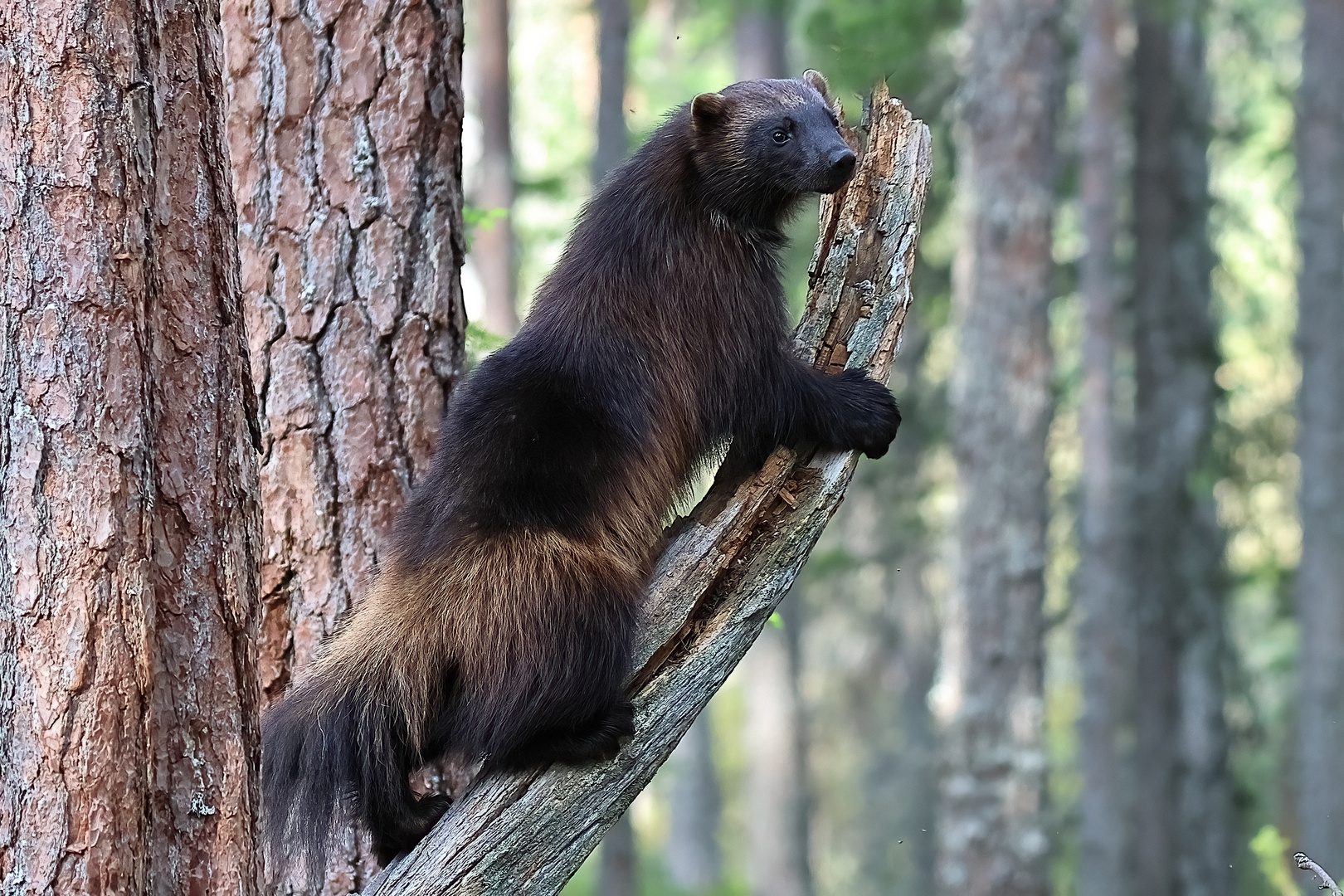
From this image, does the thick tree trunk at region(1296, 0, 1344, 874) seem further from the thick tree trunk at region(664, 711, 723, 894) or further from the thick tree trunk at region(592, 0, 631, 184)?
the thick tree trunk at region(664, 711, 723, 894)

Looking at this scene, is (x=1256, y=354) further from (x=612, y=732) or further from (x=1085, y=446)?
(x=612, y=732)

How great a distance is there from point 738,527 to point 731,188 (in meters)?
1.35

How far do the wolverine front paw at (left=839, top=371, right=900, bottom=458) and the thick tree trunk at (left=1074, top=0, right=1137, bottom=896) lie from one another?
8.99 metres

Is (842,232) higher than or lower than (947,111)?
lower

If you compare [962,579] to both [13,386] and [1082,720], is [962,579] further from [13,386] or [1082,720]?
[13,386]

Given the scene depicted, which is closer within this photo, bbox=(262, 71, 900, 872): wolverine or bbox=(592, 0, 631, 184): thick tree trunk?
bbox=(262, 71, 900, 872): wolverine

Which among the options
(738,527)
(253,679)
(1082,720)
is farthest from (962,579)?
(253,679)

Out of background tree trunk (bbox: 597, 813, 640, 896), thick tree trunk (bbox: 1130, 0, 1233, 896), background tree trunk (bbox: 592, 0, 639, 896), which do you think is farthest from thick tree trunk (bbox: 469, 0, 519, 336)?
thick tree trunk (bbox: 1130, 0, 1233, 896)

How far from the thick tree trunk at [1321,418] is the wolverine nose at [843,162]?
7446mm

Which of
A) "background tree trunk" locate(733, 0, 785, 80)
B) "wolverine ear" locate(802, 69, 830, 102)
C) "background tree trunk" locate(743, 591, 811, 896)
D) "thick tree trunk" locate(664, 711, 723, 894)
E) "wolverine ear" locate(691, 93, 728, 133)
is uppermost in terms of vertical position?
"background tree trunk" locate(733, 0, 785, 80)

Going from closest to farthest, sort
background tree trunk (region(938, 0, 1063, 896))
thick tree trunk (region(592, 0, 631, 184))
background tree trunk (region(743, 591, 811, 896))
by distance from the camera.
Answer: background tree trunk (region(938, 0, 1063, 896))
thick tree trunk (region(592, 0, 631, 184))
background tree trunk (region(743, 591, 811, 896))

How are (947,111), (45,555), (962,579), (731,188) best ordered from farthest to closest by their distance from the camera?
(947,111)
(962,579)
(731,188)
(45,555)

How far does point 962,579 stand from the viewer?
898 centimetres

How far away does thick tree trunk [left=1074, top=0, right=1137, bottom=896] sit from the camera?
12172 mm
